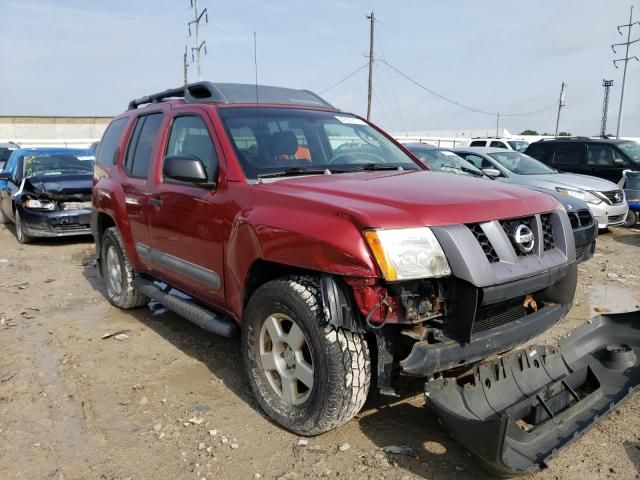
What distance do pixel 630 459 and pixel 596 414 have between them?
0.95 ft

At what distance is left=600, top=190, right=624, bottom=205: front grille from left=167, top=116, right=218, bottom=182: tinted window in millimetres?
7893

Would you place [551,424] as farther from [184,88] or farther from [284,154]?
[184,88]

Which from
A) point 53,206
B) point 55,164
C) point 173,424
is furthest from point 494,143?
point 173,424

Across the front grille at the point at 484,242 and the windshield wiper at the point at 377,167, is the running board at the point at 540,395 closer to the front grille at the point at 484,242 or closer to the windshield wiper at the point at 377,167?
the front grille at the point at 484,242

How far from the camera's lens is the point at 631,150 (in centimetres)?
1207

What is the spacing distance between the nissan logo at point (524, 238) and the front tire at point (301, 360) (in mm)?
954

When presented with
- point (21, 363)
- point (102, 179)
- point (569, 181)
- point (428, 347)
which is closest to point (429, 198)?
point (428, 347)

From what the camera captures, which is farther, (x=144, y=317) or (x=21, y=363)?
(x=144, y=317)

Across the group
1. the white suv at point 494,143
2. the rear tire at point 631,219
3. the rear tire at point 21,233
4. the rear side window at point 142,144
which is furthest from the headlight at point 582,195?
the white suv at point 494,143

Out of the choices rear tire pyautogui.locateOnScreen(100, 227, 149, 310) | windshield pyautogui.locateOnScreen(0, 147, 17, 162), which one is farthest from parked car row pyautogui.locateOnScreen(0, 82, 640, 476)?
windshield pyautogui.locateOnScreen(0, 147, 17, 162)

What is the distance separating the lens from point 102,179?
18.2 ft

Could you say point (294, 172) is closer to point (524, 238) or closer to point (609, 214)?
point (524, 238)

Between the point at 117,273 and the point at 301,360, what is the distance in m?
3.22

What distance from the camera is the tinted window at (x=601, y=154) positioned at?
11961mm
